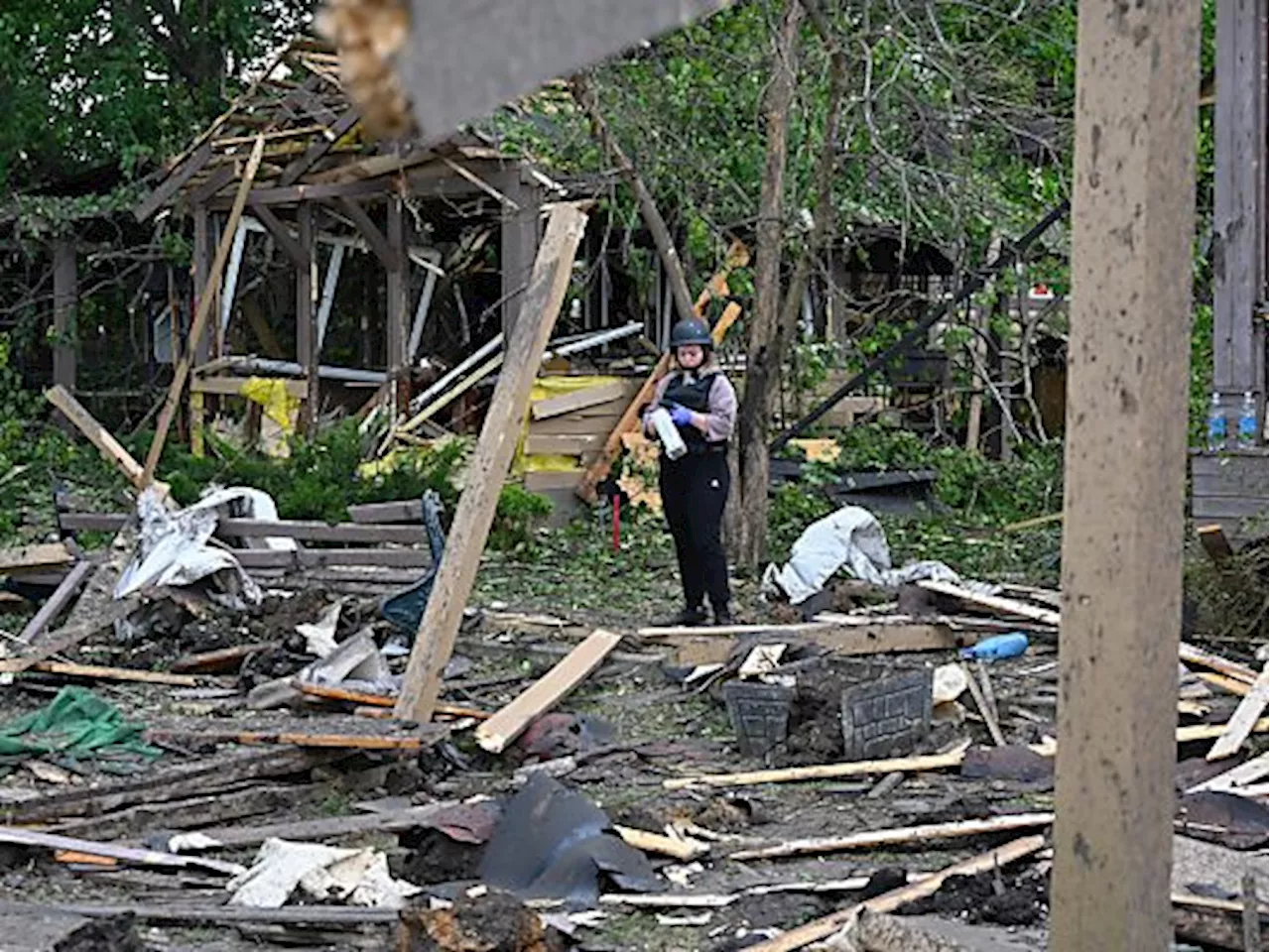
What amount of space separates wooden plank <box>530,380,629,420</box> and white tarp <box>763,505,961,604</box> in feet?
15.1

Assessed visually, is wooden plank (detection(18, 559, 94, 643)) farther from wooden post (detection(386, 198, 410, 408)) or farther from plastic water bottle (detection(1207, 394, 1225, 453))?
plastic water bottle (detection(1207, 394, 1225, 453))

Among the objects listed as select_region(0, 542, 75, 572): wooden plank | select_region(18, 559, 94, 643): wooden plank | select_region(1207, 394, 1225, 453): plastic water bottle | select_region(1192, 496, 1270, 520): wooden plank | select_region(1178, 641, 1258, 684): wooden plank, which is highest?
select_region(1207, 394, 1225, 453): plastic water bottle

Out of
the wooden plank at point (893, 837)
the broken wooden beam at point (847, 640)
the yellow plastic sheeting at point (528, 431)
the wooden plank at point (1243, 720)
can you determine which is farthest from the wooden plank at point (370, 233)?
the wooden plank at point (893, 837)

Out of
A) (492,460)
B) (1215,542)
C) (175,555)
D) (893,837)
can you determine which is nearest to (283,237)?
(175,555)

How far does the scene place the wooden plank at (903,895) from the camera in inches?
245

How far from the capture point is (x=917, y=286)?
24781 millimetres

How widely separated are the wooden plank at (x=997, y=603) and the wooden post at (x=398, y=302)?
26.1 ft

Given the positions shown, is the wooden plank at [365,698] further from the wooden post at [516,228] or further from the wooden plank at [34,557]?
the wooden post at [516,228]

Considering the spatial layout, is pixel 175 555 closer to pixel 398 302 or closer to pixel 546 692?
pixel 546 692

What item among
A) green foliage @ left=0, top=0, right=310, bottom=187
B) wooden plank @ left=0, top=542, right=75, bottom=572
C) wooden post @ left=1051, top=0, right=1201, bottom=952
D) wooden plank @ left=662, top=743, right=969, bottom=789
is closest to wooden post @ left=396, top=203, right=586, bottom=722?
wooden plank @ left=662, top=743, right=969, bottom=789

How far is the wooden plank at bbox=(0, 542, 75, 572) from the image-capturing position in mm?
13328

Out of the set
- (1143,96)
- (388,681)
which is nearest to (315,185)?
(388,681)

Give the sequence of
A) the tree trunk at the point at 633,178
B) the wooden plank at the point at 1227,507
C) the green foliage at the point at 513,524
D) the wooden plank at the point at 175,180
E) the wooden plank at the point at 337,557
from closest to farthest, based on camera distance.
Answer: the wooden plank at the point at 1227,507
the wooden plank at the point at 337,557
the tree trunk at the point at 633,178
the green foliage at the point at 513,524
the wooden plank at the point at 175,180

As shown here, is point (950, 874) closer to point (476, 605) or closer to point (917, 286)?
point (476, 605)
